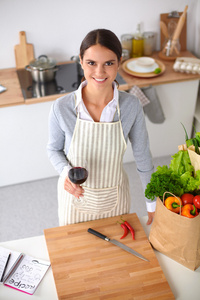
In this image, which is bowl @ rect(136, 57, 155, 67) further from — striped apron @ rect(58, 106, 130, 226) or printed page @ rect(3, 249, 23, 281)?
printed page @ rect(3, 249, 23, 281)

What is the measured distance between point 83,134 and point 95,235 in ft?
1.46

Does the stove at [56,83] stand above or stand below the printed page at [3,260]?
above

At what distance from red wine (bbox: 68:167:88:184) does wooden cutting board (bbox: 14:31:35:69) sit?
1.93 metres

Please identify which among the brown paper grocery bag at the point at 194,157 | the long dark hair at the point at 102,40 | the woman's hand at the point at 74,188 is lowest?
the woman's hand at the point at 74,188

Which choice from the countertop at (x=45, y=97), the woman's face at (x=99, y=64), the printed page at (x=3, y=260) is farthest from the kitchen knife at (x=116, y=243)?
the countertop at (x=45, y=97)

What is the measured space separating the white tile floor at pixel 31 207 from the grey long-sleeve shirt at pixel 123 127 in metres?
1.30

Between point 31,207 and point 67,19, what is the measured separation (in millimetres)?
1599

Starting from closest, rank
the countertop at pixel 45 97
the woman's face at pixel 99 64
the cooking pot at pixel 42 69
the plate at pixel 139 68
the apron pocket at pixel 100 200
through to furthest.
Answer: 1. the woman's face at pixel 99 64
2. the apron pocket at pixel 100 200
3. the countertop at pixel 45 97
4. the cooking pot at pixel 42 69
5. the plate at pixel 139 68

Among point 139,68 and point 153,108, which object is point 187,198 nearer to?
point 153,108

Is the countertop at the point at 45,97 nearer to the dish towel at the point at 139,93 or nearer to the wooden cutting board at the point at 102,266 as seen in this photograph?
the dish towel at the point at 139,93

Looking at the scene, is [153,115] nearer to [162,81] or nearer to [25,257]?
[162,81]

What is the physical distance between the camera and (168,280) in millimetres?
1437

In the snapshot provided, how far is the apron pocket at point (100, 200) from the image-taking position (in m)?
1.74

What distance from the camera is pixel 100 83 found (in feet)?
4.91
